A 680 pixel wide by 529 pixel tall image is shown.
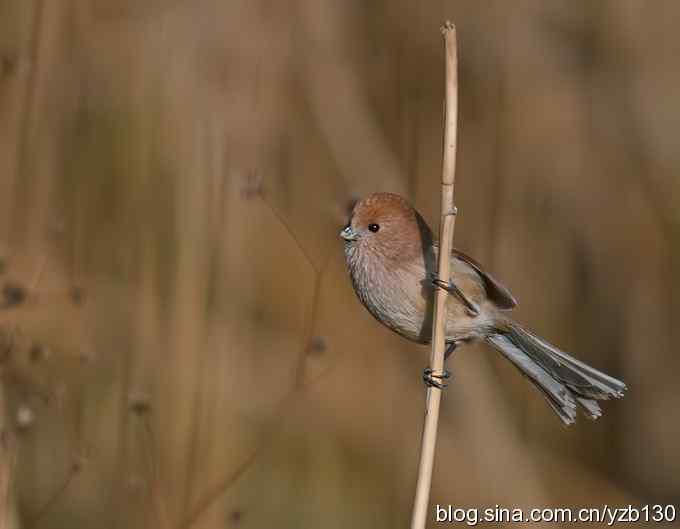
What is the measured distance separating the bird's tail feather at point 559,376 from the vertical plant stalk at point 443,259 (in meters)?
0.69

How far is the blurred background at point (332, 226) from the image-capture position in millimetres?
3453

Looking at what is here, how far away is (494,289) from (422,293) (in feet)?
0.78

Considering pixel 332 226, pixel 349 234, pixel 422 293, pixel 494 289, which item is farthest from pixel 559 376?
pixel 332 226

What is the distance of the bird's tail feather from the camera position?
262 centimetres

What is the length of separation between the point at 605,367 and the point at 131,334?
2165 mm

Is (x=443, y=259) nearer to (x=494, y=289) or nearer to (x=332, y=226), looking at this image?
(x=494, y=289)

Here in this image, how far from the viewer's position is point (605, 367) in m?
4.23

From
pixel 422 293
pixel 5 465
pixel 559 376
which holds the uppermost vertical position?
pixel 422 293

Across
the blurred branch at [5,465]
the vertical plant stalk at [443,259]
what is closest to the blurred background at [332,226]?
the blurred branch at [5,465]

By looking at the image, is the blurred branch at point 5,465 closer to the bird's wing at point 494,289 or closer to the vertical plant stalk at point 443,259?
the vertical plant stalk at point 443,259

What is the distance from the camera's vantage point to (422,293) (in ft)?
8.52

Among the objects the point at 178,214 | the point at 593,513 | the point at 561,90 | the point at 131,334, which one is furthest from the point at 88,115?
the point at 593,513

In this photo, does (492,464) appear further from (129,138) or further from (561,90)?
(129,138)

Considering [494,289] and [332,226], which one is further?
[332,226]
